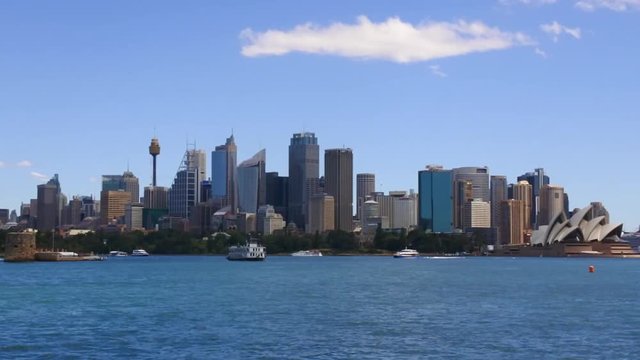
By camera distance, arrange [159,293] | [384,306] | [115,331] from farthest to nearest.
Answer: [159,293] < [384,306] < [115,331]

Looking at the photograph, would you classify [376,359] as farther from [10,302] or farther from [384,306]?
[10,302]

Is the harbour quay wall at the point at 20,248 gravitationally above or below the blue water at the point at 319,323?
above

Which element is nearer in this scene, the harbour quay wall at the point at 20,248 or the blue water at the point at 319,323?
the blue water at the point at 319,323

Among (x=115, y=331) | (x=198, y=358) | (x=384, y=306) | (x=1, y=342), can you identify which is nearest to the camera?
(x=198, y=358)

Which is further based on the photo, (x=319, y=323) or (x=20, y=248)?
(x=20, y=248)

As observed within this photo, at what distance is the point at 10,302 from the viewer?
70.7 m

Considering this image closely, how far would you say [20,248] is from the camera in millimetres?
170625

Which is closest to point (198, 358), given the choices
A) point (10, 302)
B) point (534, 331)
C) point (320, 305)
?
point (534, 331)

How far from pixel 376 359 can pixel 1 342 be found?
18.1m

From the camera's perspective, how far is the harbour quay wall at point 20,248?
557ft

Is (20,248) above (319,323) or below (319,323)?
above

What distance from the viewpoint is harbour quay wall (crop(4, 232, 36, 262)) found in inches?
6683

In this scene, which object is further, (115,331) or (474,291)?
(474,291)

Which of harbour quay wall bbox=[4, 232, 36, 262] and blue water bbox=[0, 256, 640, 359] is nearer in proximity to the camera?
blue water bbox=[0, 256, 640, 359]
